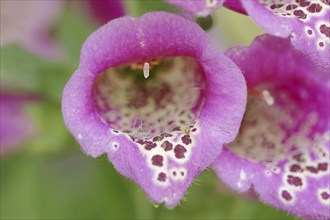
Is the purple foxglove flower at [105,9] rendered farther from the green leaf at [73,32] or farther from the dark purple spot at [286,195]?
the dark purple spot at [286,195]

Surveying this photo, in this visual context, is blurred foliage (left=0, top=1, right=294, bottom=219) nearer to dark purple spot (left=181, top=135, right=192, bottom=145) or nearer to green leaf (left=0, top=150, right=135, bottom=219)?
green leaf (left=0, top=150, right=135, bottom=219)

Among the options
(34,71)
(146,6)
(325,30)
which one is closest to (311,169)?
(325,30)

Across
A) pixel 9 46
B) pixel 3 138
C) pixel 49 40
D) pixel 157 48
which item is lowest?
pixel 3 138

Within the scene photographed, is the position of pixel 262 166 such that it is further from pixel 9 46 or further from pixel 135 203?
pixel 9 46

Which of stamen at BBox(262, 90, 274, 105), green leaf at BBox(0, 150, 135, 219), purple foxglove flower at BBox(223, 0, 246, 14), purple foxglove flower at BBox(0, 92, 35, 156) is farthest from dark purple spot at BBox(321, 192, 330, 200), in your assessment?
purple foxglove flower at BBox(0, 92, 35, 156)

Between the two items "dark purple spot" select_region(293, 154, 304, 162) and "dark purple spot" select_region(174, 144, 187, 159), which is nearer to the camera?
"dark purple spot" select_region(174, 144, 187, 159)

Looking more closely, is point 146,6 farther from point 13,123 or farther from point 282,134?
point 13,123

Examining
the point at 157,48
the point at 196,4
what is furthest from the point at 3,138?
the point at 196,4
